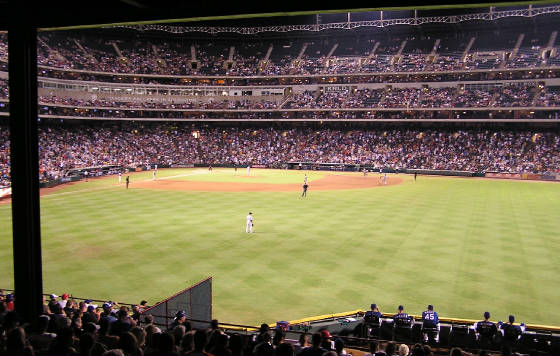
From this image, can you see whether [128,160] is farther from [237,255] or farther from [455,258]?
[455,258]

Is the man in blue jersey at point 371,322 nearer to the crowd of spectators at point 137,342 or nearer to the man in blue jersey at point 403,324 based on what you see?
the man in blue jersey at point 403,324

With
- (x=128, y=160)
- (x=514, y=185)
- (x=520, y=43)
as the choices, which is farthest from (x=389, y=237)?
(x=520, y=43)

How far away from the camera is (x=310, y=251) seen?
22.6 metres

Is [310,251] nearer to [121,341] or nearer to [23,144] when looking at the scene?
[23,144]

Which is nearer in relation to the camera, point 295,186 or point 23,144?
point 23,144

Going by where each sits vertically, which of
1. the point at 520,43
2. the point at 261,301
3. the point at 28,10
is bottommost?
the point at 261,301

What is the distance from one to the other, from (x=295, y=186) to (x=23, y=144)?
43180 mm

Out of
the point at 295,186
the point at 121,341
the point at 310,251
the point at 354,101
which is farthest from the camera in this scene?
the point at 354,101

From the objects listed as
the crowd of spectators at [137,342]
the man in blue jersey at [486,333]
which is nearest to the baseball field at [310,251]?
the man in blue jersey at [486,333]

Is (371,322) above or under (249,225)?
under

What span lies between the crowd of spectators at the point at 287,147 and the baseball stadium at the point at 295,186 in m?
0.38

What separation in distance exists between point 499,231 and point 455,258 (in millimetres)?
7475

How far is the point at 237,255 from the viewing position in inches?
861

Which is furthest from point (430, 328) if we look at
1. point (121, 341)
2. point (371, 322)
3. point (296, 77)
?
point (296, 77)
